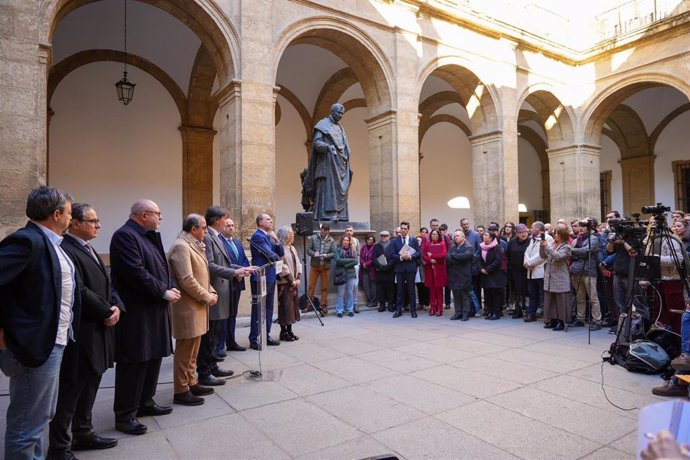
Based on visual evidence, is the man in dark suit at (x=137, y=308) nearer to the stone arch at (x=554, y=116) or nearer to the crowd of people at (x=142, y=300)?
the crowd of people at (x=142, y=300)

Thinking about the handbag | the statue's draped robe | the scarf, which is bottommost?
the handbag

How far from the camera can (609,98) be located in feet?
47.8

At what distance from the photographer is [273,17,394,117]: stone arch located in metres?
9.88

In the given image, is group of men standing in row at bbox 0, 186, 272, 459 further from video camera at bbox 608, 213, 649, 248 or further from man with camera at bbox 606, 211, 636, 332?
man with camera at bbox 606, 211, 636, 332

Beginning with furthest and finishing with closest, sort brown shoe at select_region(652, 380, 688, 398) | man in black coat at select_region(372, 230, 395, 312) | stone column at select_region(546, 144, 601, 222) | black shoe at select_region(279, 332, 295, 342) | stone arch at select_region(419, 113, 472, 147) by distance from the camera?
1. stone arch at select_region(419, 113, 472, 147)
2. stone column at select_region(546, 144, 601, 222)
3. man in black coat at select_region(372, 230, 395, 312)
4. black shoe at select_region(279, 332, 295, 342)
5. brown shoe at select_region(652, 380, 688, 398)

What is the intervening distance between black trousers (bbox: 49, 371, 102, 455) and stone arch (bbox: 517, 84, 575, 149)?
14199 millimetres

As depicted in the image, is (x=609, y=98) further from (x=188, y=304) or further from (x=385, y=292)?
(x=188, y=304)

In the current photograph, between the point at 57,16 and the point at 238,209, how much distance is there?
4.46 meters

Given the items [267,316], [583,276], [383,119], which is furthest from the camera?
[383,119]

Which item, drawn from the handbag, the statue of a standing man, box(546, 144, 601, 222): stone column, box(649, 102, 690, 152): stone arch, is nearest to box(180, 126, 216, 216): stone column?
the statue of a standing man

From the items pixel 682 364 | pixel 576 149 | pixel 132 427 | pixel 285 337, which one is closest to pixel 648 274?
pixel 682 364

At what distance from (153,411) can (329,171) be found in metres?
6.02

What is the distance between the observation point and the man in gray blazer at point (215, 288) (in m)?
4.36

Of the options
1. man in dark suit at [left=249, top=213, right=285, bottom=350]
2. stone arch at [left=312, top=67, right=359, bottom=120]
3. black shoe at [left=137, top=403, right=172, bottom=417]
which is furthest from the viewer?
stone arch at [left=312, top=67, right=359, bottom=120]
